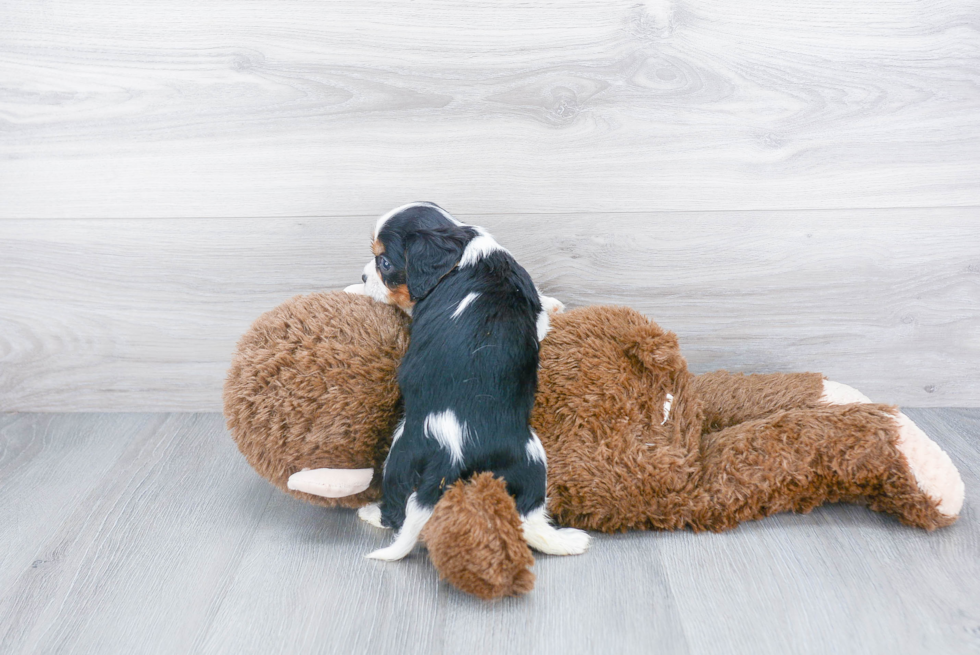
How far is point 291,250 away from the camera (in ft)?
5.05

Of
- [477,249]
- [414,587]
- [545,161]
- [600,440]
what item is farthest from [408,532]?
[545,161]

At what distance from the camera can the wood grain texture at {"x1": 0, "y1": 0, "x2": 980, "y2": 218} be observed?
139 centimetres

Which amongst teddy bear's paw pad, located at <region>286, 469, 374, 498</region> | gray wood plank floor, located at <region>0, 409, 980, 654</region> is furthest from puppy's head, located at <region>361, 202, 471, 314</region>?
gray wood plank floor, located at <region>0, 409, 980, 654</region>

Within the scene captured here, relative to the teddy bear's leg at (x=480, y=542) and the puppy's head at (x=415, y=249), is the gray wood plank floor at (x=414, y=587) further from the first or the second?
the puppy's head at (x=415, y=249)

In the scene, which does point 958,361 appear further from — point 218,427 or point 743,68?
point 218,427

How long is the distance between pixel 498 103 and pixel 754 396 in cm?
75

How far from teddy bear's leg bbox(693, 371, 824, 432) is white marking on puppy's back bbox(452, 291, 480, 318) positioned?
0.50 meters

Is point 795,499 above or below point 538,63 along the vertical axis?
below

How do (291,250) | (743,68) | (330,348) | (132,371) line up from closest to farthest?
(330,348), (743,68), (291,250), (132,371)

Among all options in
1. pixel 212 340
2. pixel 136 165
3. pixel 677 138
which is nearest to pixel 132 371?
pixel 212 340

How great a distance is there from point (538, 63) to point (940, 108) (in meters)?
0.79

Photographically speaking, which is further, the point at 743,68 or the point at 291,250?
the point at 291,250

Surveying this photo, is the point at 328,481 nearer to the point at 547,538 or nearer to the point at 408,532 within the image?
the point at 408,532

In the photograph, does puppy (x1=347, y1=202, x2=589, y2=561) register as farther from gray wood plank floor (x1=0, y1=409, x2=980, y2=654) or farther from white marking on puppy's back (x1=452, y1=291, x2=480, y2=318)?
gray wood plank floor (x1=0, y1=409, x2=980, y2=654)
